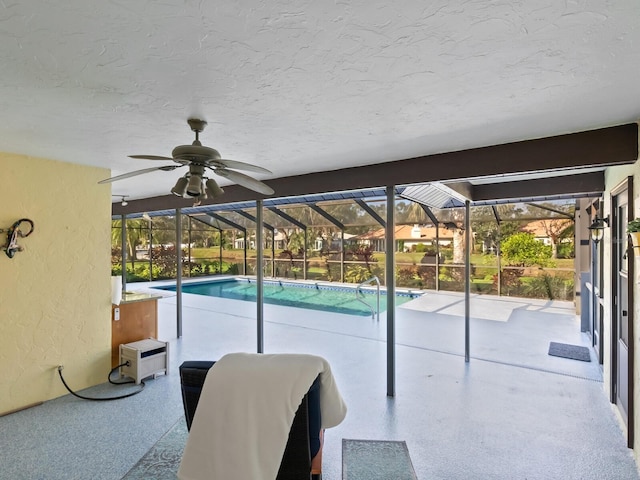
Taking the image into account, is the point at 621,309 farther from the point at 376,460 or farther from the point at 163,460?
the point at 163,460

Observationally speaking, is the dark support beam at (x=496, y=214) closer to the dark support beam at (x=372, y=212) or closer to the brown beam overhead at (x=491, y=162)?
the dark support beam at (x=372, y=212)

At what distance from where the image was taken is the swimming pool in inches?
366

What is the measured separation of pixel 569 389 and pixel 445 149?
9.53ft

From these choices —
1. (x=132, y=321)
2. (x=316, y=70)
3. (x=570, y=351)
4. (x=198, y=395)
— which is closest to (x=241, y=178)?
(x=316, y=70)

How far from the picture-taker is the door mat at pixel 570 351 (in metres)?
4.69

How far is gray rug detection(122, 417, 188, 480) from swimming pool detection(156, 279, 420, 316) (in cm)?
564

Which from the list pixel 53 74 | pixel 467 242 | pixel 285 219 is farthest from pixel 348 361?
pixel 285 219

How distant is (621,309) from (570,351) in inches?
84.9


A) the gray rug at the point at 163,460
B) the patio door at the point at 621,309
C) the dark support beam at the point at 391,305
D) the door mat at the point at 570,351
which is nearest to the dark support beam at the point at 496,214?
the door mat at the point at 570,351

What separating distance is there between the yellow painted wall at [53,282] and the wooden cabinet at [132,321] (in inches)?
6.6

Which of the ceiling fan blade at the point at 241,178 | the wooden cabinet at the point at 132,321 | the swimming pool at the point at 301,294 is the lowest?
the swimming pool at the point at 301,294

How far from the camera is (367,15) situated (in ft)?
4.20

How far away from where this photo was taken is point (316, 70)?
5.52ft

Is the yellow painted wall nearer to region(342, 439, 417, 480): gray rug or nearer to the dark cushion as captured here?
the dark cushion
